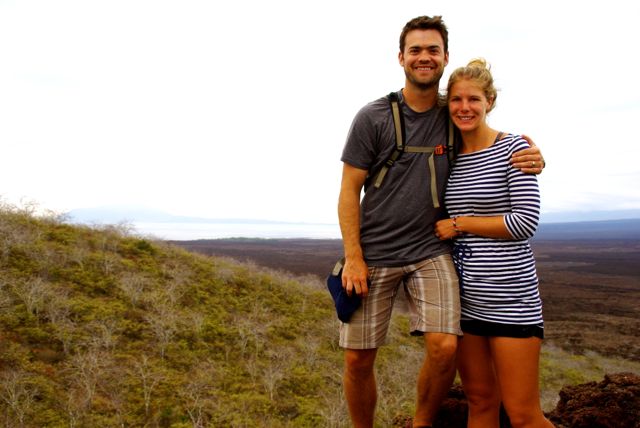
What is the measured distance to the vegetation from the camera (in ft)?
19.4

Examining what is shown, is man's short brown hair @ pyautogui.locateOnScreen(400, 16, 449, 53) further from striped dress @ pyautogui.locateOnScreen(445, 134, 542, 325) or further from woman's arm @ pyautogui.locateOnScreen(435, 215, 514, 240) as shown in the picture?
woman's arm @ pyautogui.locateOnScreen(435, 215, 514, 240)

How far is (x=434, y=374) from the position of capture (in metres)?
2.52

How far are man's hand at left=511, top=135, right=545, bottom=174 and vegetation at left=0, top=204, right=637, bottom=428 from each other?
15.5 feet

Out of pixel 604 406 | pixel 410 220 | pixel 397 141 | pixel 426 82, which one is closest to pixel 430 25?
pixel 426 82

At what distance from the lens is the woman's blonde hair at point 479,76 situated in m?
2.38

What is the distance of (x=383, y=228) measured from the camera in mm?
2588

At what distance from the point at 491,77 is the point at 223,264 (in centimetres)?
1245

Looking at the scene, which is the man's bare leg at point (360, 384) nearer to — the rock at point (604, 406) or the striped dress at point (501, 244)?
the striped dress at point (501, 244)

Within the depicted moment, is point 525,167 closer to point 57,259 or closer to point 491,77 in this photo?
point 491,77

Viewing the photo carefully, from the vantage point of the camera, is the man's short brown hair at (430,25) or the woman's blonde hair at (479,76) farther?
the man's short brown hair at (430,25)


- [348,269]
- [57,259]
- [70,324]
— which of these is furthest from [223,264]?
[348,269]

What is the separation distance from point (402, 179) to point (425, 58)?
624 millimetres

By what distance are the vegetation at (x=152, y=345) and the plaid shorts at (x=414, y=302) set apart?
3.62 metres

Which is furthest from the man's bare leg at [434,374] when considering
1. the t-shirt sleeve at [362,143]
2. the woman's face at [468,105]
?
the woman's face at [468,105]
